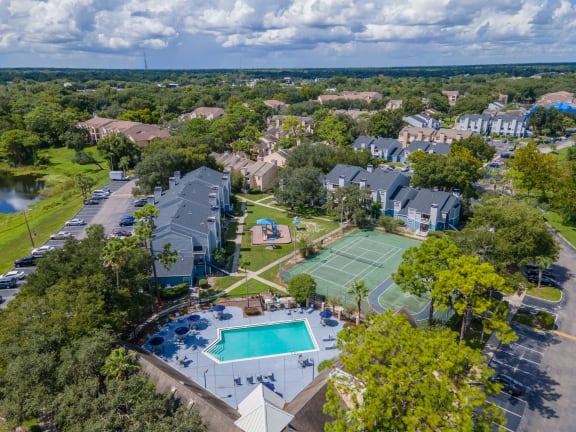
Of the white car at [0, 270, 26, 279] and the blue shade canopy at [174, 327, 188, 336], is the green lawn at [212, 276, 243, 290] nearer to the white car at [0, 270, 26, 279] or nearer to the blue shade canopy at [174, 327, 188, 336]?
the blue shade canopy at [174, 327, 188, 336]

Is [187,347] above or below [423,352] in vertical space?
below

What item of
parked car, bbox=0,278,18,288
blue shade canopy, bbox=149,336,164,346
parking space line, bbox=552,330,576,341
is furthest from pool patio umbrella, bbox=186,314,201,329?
parking space line, bbox=552,330,576,341

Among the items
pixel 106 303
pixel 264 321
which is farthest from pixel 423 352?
pixel 106 303

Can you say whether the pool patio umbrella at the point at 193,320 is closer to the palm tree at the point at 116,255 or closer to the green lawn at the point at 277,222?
the palm tree at the point at 116,255

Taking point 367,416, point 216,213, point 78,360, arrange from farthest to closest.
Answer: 1. point 216,213
2. point 78,360
3. point 367,416

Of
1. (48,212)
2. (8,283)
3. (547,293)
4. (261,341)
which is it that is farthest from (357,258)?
(48,212)

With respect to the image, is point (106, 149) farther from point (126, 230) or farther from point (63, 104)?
point (63, 104)

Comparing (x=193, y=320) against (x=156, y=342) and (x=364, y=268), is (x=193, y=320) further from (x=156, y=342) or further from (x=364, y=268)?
(x=364, y=268)
